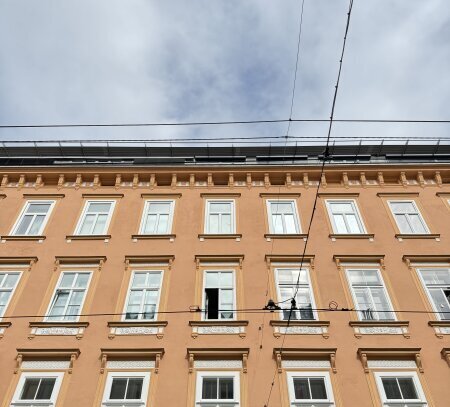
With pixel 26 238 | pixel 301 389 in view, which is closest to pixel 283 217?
pixel 301 389

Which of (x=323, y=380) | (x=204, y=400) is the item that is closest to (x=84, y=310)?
(x=204, y=400)

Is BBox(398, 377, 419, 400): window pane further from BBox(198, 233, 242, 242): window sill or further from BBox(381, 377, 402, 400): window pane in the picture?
BBox(198, 233, 242, 242): window sill

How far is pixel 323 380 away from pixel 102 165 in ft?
39.9

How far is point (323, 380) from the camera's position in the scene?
11.8 meters

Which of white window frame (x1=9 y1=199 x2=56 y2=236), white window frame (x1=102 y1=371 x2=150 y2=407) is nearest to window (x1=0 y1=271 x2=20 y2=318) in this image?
white window frame (x1=9 y1=199 x2=56 y2=236)

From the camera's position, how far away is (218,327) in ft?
42.3

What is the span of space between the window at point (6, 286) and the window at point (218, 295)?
5.84m

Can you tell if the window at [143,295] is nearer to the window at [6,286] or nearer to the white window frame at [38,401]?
the white window frame at [38,401]

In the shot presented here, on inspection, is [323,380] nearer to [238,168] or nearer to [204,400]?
[204,400]

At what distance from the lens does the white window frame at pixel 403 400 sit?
1111 cm

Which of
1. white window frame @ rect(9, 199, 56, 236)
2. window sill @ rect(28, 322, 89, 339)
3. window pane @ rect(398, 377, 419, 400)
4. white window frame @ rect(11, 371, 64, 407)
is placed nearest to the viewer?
white window frame @ rect(11, 371, 64, 407)

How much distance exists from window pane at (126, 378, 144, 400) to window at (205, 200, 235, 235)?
582 centimetres

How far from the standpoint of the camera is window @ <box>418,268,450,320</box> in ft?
43.9

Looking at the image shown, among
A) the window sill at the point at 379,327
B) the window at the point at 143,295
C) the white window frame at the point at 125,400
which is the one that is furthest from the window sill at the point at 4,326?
the window sill at the point at 379,327
